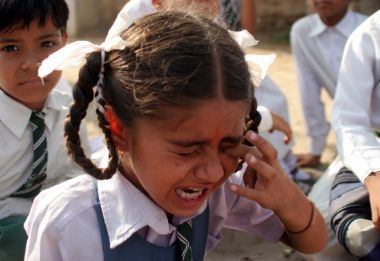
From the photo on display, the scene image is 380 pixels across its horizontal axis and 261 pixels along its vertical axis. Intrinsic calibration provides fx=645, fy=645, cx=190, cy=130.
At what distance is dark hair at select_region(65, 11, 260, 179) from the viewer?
1467 millimetres

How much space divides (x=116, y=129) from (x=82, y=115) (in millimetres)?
95

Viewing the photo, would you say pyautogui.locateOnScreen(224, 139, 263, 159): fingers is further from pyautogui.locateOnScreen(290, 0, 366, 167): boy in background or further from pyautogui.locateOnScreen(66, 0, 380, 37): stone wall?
pyautogui.locateOnScreen(66, 0, 380, 37): stone wall

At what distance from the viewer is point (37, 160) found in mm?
2471

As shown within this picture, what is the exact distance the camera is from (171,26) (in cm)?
154

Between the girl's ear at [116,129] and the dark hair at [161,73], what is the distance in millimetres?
12

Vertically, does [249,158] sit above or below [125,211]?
above

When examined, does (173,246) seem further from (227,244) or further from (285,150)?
(285,150)

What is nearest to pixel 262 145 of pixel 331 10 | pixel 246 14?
pixel 246 14

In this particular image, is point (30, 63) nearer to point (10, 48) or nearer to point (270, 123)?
point (10, 48)

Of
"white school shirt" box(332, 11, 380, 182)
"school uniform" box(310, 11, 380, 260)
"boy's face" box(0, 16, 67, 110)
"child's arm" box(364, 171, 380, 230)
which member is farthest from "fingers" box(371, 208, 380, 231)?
"boy's face" box(0, 16, 67, 110)

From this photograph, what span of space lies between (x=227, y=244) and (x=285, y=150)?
0.89m

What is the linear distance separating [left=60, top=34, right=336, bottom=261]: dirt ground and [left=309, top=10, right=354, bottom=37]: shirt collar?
2.67 ft

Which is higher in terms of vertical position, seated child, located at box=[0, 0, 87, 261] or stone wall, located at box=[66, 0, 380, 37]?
seated child, located at box=[0, 0, 87, 261]

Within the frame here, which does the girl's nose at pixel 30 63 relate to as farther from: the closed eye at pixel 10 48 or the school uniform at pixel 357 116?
the school uniform at pixel 357 116
